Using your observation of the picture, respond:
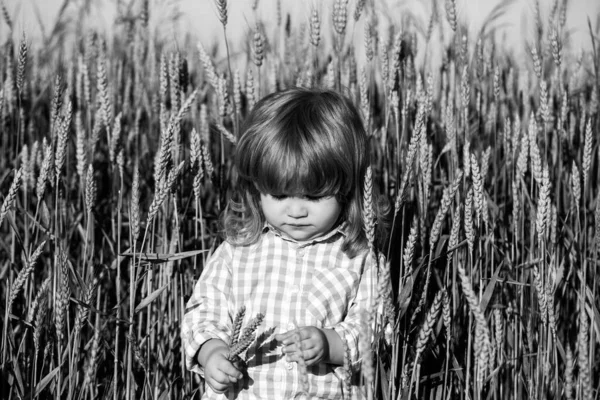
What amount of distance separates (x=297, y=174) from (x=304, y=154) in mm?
44

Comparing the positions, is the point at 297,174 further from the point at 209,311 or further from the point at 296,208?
the point at 209,311

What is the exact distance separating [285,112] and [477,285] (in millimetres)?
688

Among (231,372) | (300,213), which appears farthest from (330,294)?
(231,372)

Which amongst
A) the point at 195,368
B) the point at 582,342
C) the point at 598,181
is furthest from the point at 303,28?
the point at 582,342

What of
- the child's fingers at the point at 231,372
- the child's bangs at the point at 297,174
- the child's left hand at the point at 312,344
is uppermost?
the child's bangs at the point at 297,174

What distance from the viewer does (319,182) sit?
1.46 metres

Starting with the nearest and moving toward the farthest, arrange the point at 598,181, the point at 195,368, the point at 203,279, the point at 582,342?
the point at 582,342, the point at 195,368, the point at 203,279, the point at 598,181

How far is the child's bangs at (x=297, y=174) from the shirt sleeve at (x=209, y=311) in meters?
0.26

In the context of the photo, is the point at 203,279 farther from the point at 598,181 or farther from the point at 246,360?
the point at 598,181

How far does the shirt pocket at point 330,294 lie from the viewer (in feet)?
4.93

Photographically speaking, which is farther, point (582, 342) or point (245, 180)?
point (245, 180)

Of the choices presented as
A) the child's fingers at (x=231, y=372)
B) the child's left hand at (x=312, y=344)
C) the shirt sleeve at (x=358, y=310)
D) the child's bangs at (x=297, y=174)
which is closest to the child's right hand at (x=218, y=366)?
the child's fingers at (x=231, y=372)

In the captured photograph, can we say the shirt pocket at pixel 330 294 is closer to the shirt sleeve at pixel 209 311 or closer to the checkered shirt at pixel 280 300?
the checkered shirt at pixel 280 300

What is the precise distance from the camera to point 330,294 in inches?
59.8
